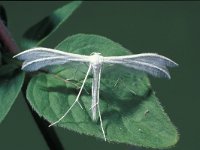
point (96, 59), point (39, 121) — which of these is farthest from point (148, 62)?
point (39, 121)

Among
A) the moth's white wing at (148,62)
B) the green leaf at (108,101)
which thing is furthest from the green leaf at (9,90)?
the moth's white wing at (148,62)

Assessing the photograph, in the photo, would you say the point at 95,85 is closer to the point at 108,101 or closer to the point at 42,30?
the point at 108,101

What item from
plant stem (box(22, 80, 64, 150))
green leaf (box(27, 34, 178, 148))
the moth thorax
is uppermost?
the moth thorax

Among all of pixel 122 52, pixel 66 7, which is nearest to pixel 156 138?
pixel 122 52

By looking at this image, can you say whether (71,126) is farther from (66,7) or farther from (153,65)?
(66,7)

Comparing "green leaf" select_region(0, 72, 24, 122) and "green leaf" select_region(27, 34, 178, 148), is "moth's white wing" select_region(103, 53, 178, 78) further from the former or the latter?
"green leaf" select_region(0, 72, 24, 122)

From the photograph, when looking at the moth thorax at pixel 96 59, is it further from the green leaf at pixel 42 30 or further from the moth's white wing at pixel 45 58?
the green leaf at pixel 42 30

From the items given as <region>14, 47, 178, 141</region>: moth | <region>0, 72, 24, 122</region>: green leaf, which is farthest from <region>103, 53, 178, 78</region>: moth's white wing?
<region>0, 72, 24, 122</region>: green leaf
